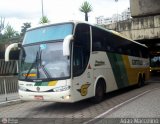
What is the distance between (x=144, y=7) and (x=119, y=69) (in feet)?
47.5

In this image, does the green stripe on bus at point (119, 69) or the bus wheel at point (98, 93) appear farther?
the green stripe on bus at point (119, 69)

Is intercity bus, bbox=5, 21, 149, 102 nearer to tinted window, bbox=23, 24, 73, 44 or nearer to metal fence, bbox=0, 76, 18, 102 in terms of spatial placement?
tinted window, bbox=23, 24, 73, 44

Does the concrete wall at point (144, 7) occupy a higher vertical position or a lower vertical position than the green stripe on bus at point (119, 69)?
higher

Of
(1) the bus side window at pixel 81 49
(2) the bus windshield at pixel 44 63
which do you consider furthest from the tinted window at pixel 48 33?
(1) the bus side window at pixel 81 49

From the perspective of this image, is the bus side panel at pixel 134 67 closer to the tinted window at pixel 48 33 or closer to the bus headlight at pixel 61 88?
the tinted window at pixel 48 33

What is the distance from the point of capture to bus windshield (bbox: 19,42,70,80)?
431 inches

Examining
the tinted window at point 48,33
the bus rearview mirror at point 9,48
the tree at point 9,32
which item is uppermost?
the tree at point 9,32

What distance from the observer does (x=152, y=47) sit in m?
39.1

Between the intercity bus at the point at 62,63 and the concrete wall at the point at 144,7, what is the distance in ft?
52.8

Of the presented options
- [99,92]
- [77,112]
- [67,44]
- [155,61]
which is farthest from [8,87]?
[155,61]

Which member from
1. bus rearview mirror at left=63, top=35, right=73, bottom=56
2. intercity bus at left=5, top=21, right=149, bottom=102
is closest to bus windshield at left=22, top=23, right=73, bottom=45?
intercity bus at left=5, top=21, right=149, bottom=102

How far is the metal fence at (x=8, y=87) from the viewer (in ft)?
53.4

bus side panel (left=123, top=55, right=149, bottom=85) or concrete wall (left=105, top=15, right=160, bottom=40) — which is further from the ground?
concrete wall (left=105, top=15, right=160, bottom=40)

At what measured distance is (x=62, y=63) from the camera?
10945 mm
